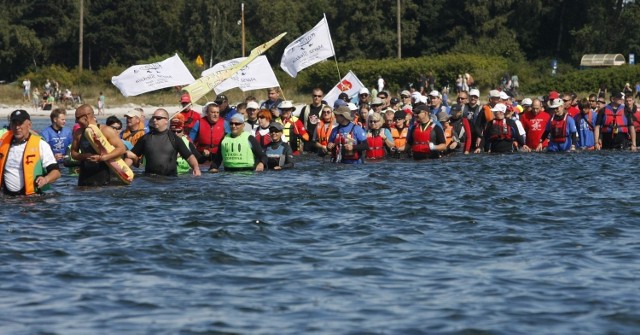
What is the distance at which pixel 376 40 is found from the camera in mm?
83312

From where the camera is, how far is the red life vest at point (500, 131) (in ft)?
82.2

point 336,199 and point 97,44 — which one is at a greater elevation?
point 97,44

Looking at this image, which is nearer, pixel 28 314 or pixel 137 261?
pixel 28 314

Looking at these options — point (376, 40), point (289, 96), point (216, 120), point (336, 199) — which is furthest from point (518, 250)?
point (376, 40)

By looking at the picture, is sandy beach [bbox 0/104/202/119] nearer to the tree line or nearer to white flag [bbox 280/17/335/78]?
the tree line

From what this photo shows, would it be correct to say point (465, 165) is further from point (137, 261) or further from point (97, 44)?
point (97, 44)

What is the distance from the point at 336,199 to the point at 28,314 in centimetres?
788

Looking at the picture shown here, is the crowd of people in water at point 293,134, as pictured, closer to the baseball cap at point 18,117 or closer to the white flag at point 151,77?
the baseball cap at point 18,117

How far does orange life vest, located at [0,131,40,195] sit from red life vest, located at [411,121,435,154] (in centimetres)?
939

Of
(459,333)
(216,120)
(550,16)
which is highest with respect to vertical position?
(550,16)

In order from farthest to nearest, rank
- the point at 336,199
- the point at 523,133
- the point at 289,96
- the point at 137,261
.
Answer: the point at 289,96 → the point at 523,133 → the point at 336,199 → the point at 137,261

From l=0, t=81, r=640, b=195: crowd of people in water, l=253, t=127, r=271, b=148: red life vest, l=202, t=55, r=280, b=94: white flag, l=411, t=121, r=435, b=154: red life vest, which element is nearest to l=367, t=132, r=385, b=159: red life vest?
l=0, t=81, r=640, b=195: crowd of people in water

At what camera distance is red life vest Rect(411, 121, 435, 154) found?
22859mm

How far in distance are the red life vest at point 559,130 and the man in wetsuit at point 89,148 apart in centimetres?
1189
